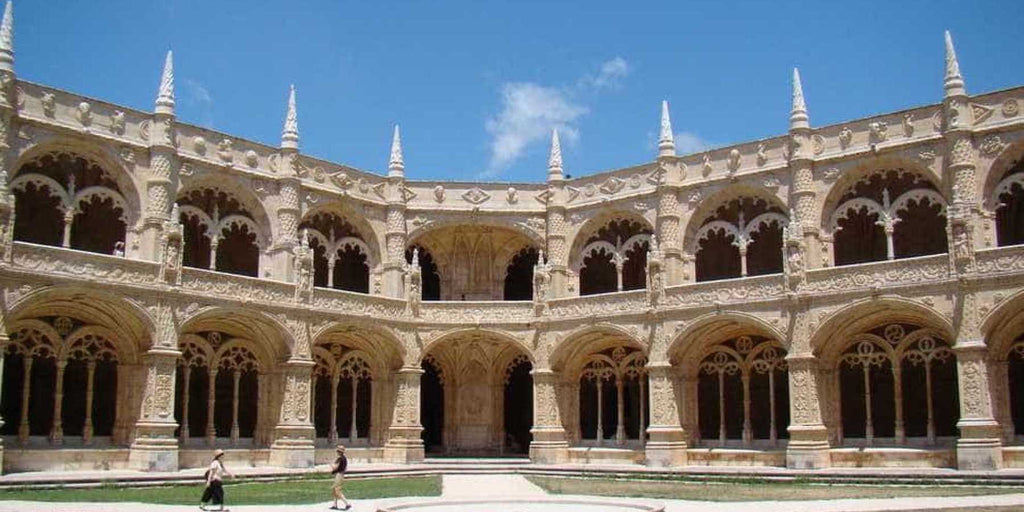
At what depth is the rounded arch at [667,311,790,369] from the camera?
35719 mm

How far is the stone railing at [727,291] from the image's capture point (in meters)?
35.3

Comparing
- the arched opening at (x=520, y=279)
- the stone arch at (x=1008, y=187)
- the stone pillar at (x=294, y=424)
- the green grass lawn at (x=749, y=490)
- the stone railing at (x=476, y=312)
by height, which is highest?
the stone arch at (x=1008, y=187)

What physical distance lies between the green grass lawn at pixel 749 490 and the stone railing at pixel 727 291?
7.97 m

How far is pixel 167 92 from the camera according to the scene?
35562 mm

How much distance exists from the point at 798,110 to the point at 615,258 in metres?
8.74

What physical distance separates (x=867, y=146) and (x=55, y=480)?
25614 mm

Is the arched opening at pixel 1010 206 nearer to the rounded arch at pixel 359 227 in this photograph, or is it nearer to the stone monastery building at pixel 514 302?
the stone monastery building at pixel 514 302

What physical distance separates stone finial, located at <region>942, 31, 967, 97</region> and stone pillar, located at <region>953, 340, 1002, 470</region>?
7.75 m

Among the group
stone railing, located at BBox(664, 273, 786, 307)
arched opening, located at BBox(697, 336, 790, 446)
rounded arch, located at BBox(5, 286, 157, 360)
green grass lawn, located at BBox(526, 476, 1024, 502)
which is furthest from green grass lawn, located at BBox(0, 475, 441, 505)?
arched opening, located at BBox(697, 336, 790, 446)

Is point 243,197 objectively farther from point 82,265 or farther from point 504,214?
point 504,214

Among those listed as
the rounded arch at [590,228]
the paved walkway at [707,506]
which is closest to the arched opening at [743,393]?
the rounded arch at [590,228]

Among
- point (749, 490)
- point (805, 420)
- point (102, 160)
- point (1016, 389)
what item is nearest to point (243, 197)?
point (102, 160)

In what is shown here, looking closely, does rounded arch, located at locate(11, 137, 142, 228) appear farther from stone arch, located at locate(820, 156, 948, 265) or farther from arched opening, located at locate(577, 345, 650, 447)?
stone arch, located at locate(820, 156, 948, 265)

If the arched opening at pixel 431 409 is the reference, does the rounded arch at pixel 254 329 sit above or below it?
above
